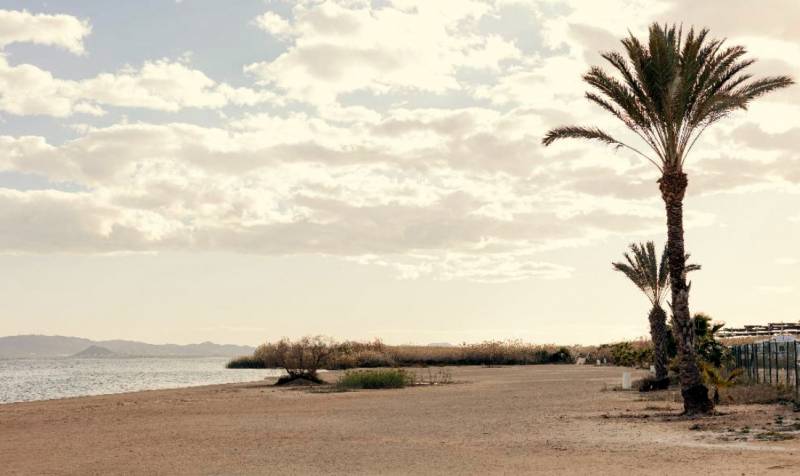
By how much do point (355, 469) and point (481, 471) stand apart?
2.05 meters

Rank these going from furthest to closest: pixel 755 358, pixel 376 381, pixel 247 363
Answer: pixel 247 363
pixel 376 381
pixel 755 358

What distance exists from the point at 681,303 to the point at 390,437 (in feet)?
30.4

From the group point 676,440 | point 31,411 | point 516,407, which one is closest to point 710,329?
point 516,407

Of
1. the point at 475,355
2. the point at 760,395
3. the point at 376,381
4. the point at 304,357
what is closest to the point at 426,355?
the point at 475,355

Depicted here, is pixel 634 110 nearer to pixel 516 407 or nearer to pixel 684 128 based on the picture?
pixel 684 128

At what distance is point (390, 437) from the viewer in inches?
779

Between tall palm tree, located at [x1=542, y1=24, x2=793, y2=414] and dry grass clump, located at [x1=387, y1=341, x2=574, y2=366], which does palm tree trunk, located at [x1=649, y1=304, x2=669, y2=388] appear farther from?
dry grass clump, located at [x1=387, y1=341, x2=574, y2=366]

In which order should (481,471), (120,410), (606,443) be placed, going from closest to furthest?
1. (481,471)
2. (606,443)
3. (120,410)

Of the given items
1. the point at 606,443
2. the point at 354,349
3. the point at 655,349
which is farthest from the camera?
the point at 354,349

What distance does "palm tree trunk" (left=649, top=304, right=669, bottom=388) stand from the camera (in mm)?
37812

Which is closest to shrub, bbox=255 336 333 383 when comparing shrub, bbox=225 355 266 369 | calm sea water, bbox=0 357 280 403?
calm sea water, bbox=0 357 280 403

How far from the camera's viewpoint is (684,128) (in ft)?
80.1

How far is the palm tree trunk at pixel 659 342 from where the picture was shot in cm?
3781

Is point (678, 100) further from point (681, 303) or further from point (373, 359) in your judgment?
point (373, 359)
